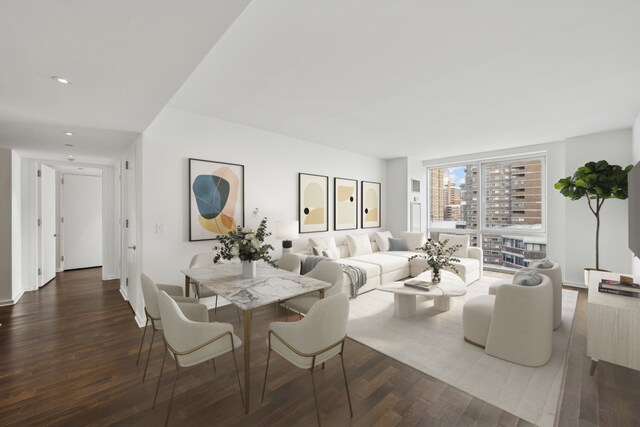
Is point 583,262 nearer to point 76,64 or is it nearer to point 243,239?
point 243,239

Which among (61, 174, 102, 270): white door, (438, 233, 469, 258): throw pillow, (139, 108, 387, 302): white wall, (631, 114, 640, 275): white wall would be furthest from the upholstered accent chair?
(61, 174, 102, 270): white door

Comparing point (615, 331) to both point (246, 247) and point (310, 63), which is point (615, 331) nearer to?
point (246, 247)

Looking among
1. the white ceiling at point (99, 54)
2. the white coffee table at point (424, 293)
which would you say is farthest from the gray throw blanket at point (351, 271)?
the white ceiling at point (99, 54)

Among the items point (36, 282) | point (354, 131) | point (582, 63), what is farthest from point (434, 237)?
point (36, 282)

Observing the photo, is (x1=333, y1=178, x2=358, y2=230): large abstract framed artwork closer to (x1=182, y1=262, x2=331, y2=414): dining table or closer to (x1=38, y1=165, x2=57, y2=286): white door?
(x1=182, y1=262, x2=331, y2=414): dining table

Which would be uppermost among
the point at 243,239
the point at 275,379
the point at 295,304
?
the point at 243,239

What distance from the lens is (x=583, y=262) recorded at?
4.84 meters

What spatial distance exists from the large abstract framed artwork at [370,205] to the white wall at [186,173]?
1.76 meters

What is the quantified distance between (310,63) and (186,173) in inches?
86.4

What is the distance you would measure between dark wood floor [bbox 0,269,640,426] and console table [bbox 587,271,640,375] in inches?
8.9

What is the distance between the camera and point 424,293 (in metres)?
3.22

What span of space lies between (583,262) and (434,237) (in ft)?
9.51

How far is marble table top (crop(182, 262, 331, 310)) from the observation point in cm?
204

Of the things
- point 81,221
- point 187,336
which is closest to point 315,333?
point 187,336
